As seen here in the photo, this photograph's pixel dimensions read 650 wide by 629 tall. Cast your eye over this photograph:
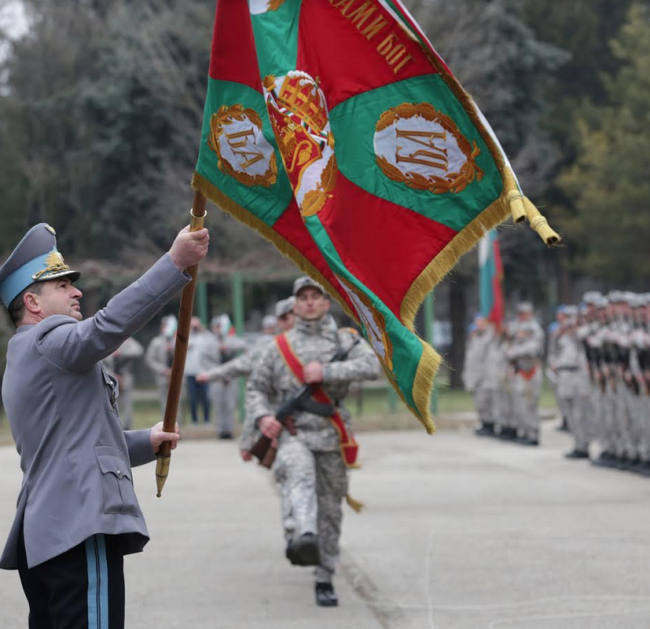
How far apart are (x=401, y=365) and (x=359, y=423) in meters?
17.4

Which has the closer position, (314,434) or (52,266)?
(52,266)

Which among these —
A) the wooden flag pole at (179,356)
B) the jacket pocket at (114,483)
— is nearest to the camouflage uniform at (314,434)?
the wooden flag pole at (179,356)

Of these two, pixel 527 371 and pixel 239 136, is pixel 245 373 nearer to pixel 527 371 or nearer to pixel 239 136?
pixel 239 136

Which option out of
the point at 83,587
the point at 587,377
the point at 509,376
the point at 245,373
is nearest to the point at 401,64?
the point at 83,587

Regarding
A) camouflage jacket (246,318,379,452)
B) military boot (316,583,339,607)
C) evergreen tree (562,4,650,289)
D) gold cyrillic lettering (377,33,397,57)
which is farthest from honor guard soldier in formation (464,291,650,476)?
evergreen tree (562,4,650,289)

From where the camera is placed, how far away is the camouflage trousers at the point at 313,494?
7.57 metres

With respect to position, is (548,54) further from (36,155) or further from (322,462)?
(322,462)

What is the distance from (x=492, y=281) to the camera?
66.1 feet

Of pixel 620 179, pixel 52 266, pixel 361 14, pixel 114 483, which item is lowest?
pixel 114 483

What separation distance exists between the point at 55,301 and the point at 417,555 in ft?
17.6

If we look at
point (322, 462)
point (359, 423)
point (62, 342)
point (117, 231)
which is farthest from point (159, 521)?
point (117, 231)

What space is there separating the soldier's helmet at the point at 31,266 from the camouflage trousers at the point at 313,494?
320 centimetres

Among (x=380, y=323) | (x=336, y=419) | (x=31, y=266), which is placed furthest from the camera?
(x=336, y=419)

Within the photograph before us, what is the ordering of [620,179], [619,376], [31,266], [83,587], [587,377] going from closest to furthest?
[83,587] < [31,266] < [619,376] < [587,377] < [620,179]
